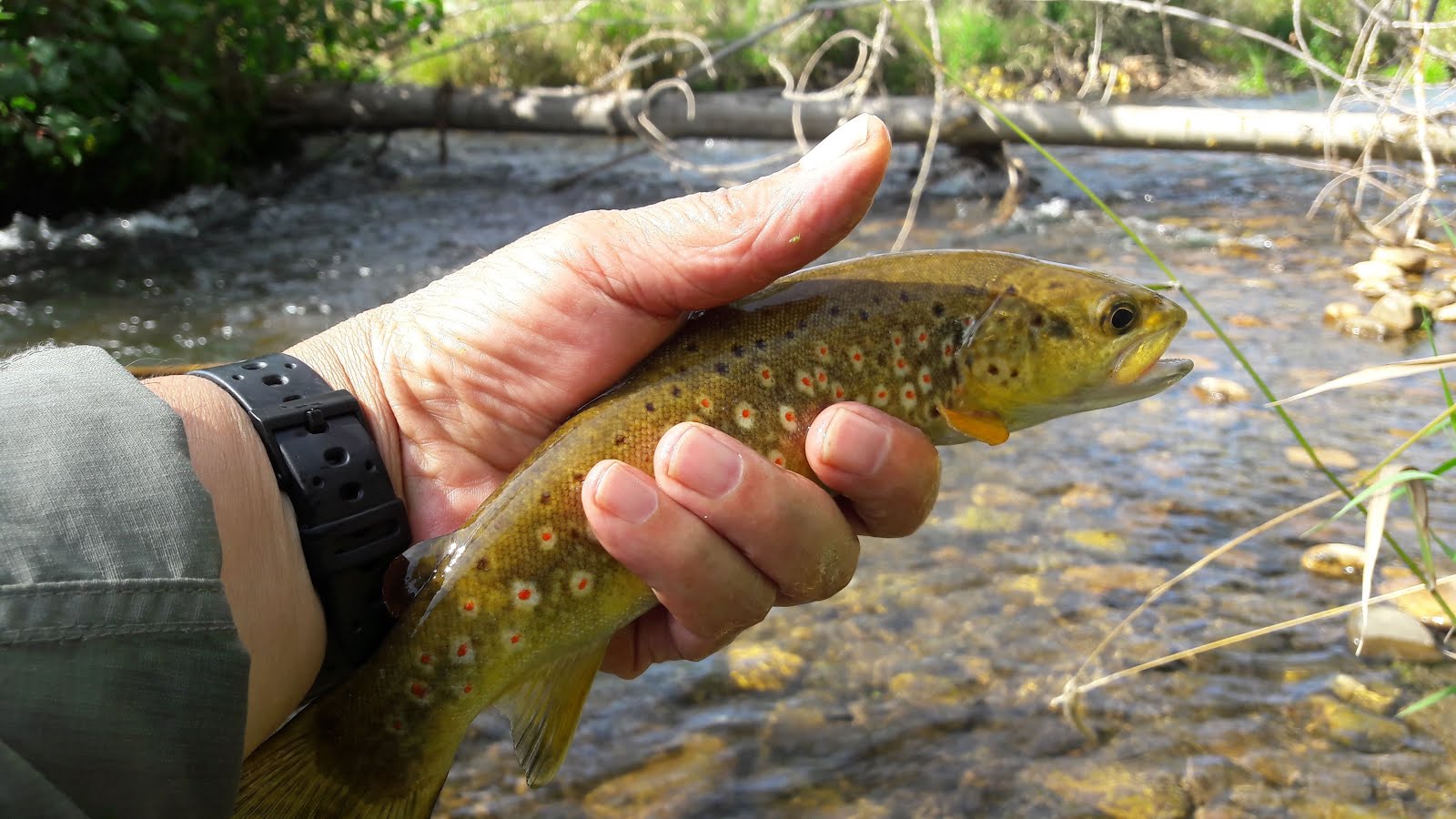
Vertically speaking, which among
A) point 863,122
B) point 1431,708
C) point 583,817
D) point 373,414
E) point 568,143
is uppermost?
point 863,122

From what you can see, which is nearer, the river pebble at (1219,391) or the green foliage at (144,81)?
the river pebble at (1219,391)

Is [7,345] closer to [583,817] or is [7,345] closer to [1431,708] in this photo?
[583,817]

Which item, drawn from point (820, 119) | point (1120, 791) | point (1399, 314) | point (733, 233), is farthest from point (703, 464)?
point (820, 119)

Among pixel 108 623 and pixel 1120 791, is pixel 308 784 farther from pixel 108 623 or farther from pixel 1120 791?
pixel 1120 791

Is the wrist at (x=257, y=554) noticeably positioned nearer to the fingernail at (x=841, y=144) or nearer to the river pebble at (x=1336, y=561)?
the fingernail at (x=841, y=144)

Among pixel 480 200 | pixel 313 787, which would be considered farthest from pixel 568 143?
pixel 313 787

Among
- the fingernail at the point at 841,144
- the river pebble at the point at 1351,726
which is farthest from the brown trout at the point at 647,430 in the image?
the river pebble at the point at 1351,726
